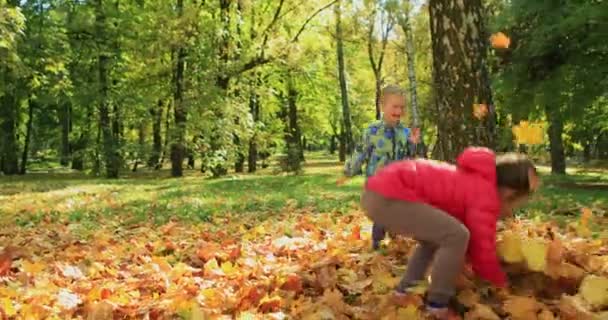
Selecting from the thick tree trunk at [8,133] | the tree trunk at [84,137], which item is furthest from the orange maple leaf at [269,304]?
the tree trunk at [84,137]

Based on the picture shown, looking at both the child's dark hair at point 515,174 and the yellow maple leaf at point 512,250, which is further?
the yellow maple leaf at point 512,250

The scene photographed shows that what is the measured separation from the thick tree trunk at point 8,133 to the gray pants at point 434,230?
30.7 m

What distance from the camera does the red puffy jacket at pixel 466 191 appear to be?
2979 millimetres

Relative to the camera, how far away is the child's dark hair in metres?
2.98

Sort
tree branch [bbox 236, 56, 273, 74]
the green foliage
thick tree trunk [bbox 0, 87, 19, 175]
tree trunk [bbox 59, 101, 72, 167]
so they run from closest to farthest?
1. the green foliage
2. tree branch [bbox 236, 56, 273, 74]
3. thick tree trunk [bbox 0, 87, 19, 175]
4. tree trunk [bbox 59, 101, 72, 167]

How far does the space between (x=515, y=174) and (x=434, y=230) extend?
0.50m

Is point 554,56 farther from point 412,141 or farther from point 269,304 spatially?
point 269,304

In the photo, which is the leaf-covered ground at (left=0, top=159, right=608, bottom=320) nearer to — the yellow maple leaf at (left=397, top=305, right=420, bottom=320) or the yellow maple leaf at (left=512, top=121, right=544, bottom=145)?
the yellow maple leaf at (left=397, top=305, right=420, bottom=320)

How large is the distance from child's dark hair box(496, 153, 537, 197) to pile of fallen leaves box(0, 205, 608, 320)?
1.34 ft

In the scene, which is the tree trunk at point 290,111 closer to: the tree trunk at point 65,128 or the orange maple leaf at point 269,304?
the tree trunk at point 65,128

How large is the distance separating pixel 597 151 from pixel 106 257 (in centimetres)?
5062

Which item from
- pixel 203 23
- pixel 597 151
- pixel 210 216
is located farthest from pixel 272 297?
pixel 597 151

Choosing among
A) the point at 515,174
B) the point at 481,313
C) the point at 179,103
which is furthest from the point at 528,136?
the point at 179,103

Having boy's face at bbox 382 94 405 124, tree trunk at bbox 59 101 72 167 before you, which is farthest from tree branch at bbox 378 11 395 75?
boy's face at bbox 382 94 405 124
